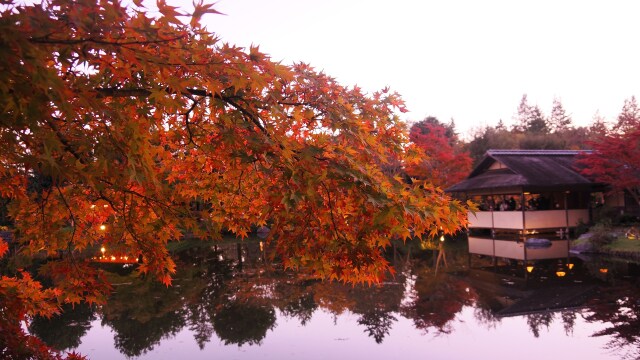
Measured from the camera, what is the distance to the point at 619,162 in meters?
20.2

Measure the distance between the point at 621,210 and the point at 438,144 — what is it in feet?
35.2

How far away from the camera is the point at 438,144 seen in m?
29.7

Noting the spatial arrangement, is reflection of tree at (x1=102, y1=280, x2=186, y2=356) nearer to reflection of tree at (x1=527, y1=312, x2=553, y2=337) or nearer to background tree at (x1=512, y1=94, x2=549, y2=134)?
reflection of tree at (x1=527, y1=312, x2=553, y2=337)

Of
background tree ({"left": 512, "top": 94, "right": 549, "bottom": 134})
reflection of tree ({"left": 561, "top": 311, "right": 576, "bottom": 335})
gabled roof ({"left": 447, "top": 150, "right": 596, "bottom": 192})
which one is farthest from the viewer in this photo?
background tree ({"left": 512, "top": 94, "right": 549, "bottom": 134})

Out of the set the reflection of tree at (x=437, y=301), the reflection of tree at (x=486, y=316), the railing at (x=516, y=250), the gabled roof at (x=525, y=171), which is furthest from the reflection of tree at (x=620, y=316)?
the gabled roof at (x=525, y=171)

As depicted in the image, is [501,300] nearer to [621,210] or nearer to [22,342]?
[22,342]

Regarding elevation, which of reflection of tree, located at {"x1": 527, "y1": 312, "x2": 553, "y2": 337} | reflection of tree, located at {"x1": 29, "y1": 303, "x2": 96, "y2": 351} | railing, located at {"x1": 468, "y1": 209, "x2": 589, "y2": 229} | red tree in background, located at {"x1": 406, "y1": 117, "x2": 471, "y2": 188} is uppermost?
red tree in background, located at {"x1": 406, "y1": 117, "x2": 471, "y2": 188}

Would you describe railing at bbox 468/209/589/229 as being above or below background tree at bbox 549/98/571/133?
below

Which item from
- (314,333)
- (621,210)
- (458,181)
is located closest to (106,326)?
(314,333)

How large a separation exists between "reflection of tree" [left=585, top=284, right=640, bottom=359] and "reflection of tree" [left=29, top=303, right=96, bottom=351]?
960cm

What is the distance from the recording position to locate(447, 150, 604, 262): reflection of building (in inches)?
865

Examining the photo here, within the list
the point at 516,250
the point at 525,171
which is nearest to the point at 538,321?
the point at 516,250

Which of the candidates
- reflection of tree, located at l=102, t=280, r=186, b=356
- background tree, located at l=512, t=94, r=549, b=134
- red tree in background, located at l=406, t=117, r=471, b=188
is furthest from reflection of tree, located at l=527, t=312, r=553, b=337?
background tree, located at l=512, t=94, r=549, b=134

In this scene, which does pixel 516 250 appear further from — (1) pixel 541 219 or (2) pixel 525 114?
(2) pixel 525 114
